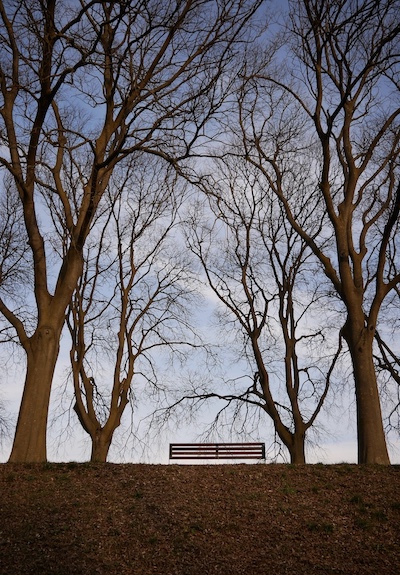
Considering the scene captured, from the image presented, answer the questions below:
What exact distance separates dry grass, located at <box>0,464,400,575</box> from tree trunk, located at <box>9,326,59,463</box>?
485 mm

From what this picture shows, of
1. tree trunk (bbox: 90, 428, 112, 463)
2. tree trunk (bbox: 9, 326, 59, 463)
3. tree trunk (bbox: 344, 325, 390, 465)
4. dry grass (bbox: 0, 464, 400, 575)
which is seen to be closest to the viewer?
dry grass (bbox: 0, 464, 400, 575)

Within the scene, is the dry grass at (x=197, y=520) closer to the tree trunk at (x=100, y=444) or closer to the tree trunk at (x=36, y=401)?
the tree trunk at (x=36, y=401)

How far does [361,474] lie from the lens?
35.4 ft

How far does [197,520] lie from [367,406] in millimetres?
4839

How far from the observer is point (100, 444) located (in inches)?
615

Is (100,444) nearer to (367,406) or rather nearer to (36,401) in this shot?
(36,401)

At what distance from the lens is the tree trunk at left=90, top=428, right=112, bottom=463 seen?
15.4m

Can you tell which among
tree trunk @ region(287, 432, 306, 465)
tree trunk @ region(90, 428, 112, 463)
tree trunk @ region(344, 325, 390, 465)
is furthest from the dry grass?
tree trunk @ region(90, 428, 112, 463)

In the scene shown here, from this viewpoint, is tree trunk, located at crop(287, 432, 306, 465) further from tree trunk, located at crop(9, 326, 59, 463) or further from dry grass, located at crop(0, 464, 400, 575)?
tree trunk, located at crop(9, 326, 59, 463)

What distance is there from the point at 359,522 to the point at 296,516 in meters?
0.92

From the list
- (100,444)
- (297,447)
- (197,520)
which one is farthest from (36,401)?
(297,447)

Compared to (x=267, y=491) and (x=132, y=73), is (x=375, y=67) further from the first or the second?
(x=267, y=491)

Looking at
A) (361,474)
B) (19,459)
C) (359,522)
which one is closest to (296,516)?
(359,522)

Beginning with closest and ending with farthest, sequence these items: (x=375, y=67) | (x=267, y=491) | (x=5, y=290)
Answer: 1. (x=267, y=491)
2. (x=375, y=67)
3. (x=5, y=290)
